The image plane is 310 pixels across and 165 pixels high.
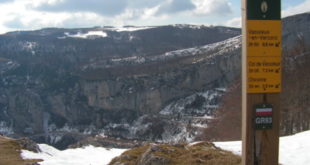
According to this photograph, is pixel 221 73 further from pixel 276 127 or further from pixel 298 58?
pixel 276 127

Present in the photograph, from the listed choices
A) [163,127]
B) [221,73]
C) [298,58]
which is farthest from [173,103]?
[298,58]

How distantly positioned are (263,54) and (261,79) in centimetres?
32

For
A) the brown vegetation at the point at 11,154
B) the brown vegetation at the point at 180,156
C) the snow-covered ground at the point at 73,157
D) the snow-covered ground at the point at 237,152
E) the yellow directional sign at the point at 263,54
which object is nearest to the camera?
the yellow directional sign at the point at 263,54

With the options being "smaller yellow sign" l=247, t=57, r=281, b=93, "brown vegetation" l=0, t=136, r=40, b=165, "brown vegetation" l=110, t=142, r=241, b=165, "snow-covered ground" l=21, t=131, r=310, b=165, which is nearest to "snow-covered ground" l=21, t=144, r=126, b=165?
"snow-covered ground" l=21, t=131, r=310, b=165

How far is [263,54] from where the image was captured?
16.7 ft

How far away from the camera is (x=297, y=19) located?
176 m

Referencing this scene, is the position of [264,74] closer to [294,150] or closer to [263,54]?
[263,54]

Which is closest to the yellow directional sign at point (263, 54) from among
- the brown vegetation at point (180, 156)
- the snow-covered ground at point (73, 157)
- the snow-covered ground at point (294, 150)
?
the brown vegetation at point (180, 156)

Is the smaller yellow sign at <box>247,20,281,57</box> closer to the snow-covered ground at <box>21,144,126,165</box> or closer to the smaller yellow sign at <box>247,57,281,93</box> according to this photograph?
the smaller yellow sign at <box>247,57,281,93</box>

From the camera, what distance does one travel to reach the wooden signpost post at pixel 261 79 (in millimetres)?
5082

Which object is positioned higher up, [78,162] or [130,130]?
[78,162]

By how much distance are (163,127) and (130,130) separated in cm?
2484

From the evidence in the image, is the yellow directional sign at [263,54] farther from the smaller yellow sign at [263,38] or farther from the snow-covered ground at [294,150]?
the snow-covered ground at [294,150]

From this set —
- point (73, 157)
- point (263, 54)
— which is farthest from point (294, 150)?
point (73, 157)
